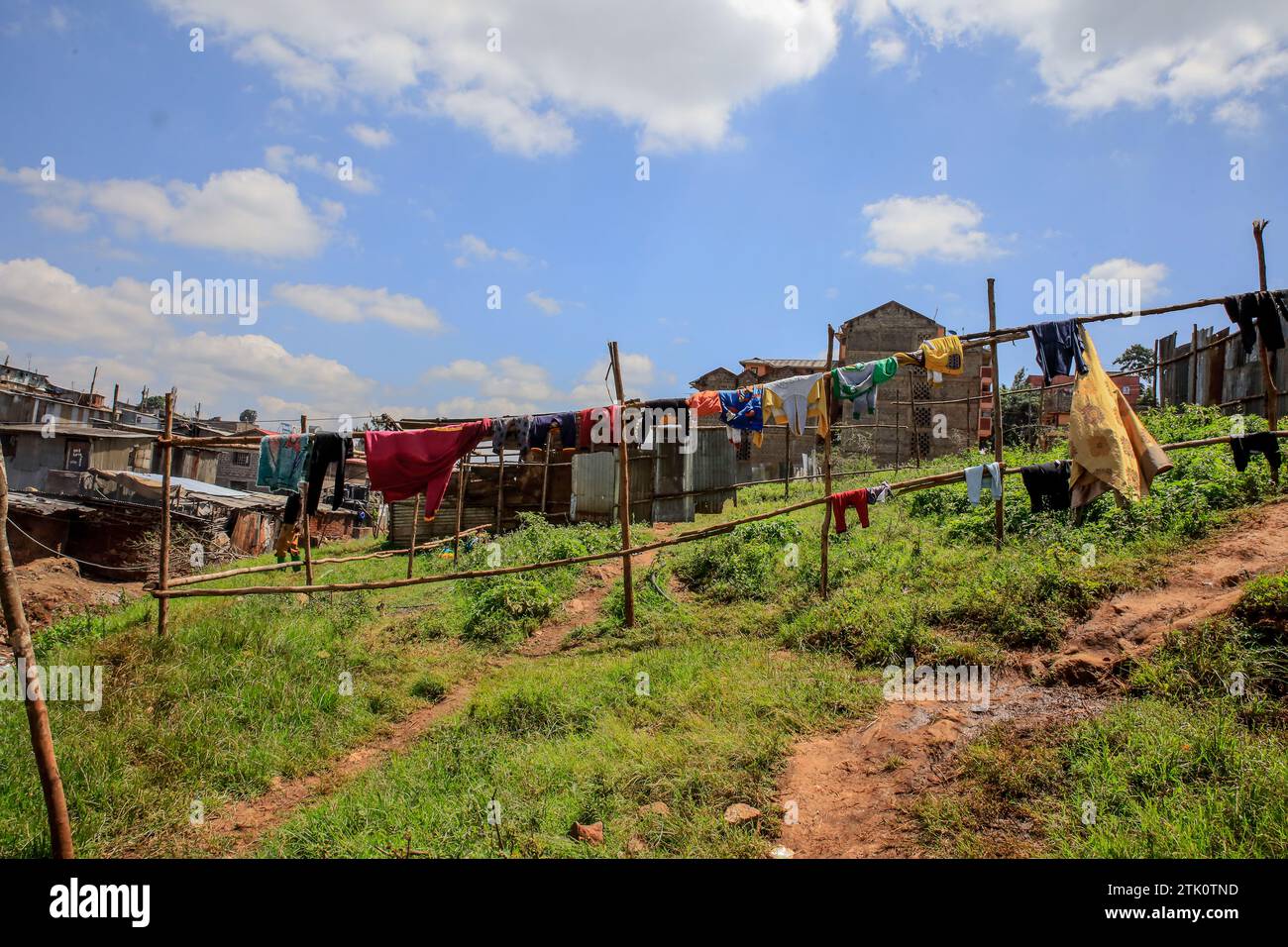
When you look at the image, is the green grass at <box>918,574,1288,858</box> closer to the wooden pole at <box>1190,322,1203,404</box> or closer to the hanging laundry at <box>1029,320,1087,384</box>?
the hanging laundry at <box>1029,320,1087,384</box>

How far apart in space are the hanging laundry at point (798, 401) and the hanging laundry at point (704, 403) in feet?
2.10

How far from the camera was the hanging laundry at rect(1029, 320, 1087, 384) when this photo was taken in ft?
21.9

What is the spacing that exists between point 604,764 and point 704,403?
5329mm

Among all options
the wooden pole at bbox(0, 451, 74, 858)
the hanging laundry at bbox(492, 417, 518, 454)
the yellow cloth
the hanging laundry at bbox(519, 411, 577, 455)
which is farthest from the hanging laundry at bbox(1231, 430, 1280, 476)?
the wooden pole at bbox(0, 451, 74, 858)

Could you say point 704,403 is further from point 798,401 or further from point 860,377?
point 860,377

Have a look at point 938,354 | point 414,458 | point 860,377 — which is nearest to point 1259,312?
point 938,354

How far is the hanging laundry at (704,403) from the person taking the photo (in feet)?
30.2

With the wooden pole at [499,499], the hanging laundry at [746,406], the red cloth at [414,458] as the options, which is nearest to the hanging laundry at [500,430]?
the red cloth at [414,458]

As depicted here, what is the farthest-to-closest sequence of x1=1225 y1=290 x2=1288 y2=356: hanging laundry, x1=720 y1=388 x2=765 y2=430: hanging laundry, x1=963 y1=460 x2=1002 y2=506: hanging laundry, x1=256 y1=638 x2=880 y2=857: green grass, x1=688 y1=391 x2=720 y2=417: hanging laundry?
x1=720 y1=388 x2=765 y2=430: hanging laundry → x1=688 y1=391 x2=720 y2=417: hanging laundry → x1=963 y1=460 x2=1002 y2=506: hanging laundry → x1=1225 y1=290 x2=1288 y2=356: hanging laundry → x1=256 y1=638 x2=880 y2=857: green grass

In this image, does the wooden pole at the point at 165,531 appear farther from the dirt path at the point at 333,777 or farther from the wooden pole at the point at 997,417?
the wooden pole at the point at 997,417

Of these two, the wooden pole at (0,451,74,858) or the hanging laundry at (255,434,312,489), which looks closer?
the wooden pole at (0,451,74,858)

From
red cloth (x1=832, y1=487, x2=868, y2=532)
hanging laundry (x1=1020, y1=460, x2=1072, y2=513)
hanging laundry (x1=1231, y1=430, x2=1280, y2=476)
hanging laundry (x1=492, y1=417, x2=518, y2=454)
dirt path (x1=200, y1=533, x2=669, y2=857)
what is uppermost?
hanging laundry (x1=492, y1=417, x2=518, y2=454)

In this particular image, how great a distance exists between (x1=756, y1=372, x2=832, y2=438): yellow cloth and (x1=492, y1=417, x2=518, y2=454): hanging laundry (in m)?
3.41

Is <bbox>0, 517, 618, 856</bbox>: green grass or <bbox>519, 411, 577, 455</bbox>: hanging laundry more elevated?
<bbox>519, 411, 577, 455</bbox>: hanging laundry
